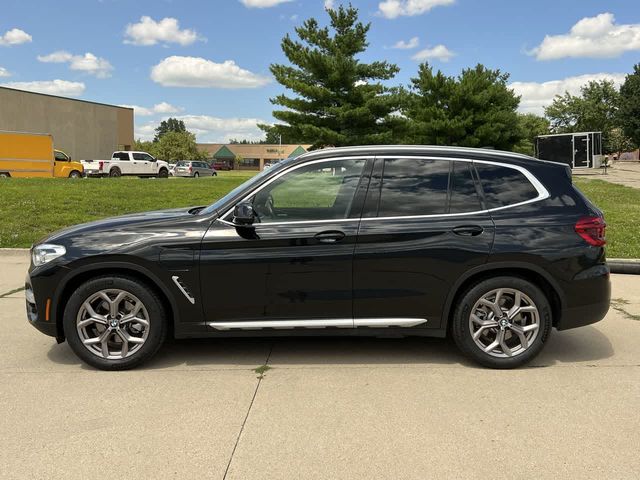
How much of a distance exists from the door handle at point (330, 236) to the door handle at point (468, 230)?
886mm

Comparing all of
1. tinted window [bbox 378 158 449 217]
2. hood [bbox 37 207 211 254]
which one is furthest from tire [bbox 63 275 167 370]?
tinted window [bbox 378 158 449 217]

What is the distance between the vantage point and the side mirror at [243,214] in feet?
13.3

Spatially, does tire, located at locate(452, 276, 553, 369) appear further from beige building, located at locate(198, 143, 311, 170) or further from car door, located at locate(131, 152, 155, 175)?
beige building, located at locate(198, 143, 311, 170)

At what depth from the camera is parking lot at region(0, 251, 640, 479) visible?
9.69 feet

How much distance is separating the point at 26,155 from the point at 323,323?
3380 centimetres

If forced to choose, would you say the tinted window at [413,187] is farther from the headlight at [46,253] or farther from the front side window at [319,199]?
the headlight at [46,253]

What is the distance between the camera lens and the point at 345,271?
4188 millimetres

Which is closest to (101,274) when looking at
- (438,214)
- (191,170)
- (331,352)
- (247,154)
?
(331,352)

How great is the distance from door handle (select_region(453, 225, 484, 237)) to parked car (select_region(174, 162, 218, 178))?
4792cm

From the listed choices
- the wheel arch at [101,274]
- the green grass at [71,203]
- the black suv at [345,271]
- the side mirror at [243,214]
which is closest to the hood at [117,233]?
the black suv at [345,271]

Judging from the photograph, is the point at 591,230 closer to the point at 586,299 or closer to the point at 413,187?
the point at 586,299

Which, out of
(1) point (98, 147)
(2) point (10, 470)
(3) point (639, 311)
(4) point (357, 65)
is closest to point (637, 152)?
(4) point (357, 65)

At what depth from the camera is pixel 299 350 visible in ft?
15.7

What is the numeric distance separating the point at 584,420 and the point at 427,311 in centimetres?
129
